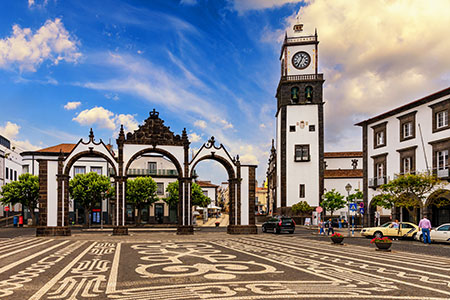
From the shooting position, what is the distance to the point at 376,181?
145 feet

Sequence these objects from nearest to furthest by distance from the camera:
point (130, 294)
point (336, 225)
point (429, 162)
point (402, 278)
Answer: point (130, 294) < point (402, 278) < point (429, 162) < point (336, 225)

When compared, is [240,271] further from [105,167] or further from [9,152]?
[9,152]

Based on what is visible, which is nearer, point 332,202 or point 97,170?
point 332,202

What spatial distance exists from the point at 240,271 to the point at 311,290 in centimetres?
327

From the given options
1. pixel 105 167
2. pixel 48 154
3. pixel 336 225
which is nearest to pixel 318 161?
pixel 336 225

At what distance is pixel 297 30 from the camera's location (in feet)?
212

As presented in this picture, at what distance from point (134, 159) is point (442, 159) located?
977 inches

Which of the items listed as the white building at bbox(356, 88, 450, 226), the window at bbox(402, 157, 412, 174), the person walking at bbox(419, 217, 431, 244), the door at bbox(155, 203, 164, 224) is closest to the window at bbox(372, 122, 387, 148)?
the white building at bbox(356, 88, 450, 226)

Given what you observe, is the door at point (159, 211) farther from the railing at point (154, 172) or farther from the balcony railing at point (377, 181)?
the balcony railing at point (377, 181)

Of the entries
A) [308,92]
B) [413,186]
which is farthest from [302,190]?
[413,186]

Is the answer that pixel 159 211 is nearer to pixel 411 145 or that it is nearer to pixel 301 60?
pixel 301 60

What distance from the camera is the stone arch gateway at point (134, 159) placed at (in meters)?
32.8

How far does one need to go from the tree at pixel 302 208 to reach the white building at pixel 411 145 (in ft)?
45.0

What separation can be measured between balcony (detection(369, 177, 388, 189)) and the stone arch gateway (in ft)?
47.1
